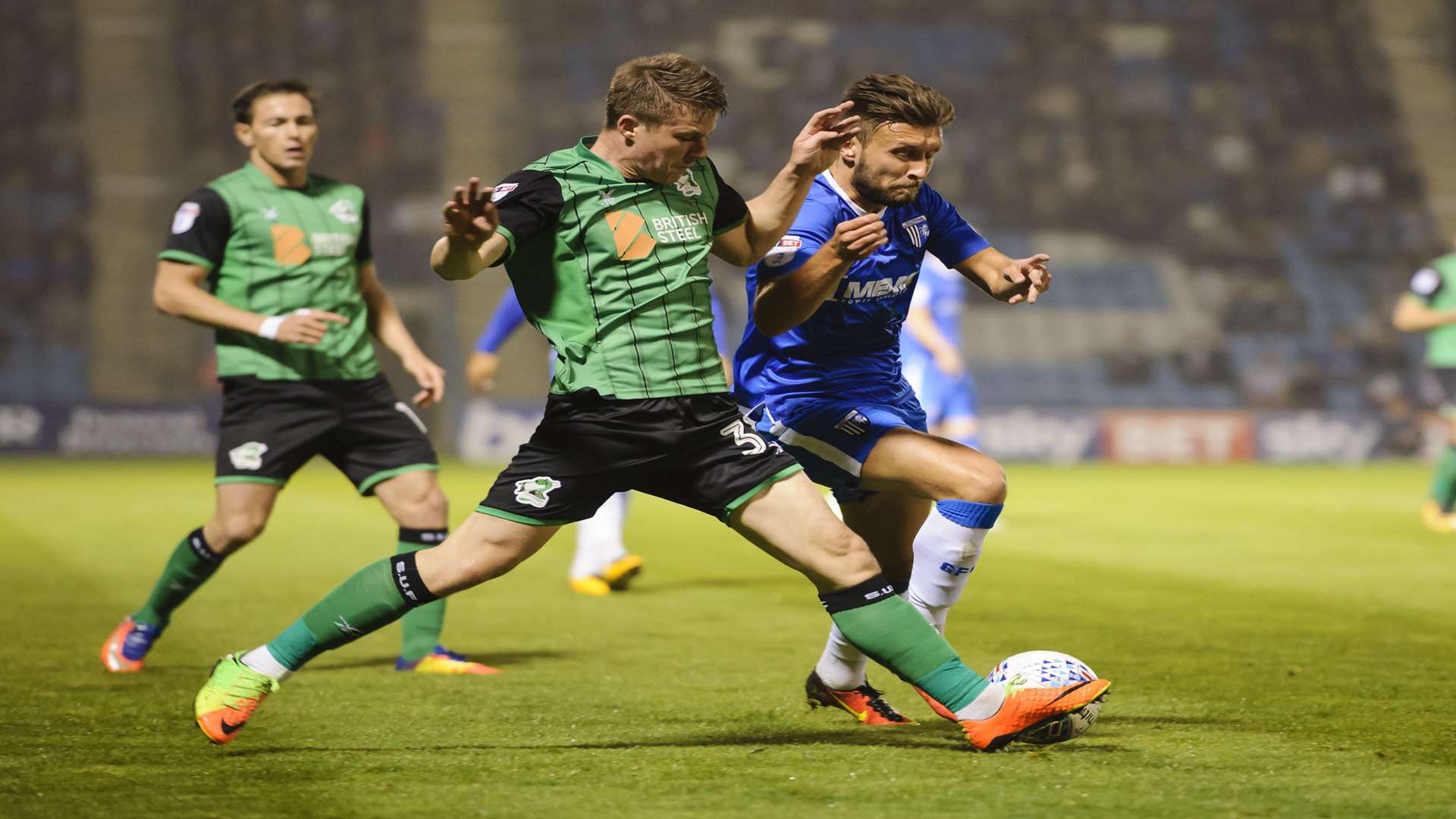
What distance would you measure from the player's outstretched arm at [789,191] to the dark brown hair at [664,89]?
25 centimetres

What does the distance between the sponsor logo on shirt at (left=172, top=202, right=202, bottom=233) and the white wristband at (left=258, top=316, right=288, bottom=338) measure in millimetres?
649

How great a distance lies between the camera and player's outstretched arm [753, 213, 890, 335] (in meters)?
4.43

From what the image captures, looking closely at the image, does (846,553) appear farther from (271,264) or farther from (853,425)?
(271,264)

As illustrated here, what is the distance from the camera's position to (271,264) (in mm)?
6289

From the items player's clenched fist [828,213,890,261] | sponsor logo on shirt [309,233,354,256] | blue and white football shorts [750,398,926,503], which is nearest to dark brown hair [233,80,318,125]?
sponsor logo on shirt [309,233,354,256]

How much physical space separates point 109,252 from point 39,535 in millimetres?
15869

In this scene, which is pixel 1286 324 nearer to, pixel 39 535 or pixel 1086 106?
pixel 1086 106

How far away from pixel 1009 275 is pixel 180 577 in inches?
130

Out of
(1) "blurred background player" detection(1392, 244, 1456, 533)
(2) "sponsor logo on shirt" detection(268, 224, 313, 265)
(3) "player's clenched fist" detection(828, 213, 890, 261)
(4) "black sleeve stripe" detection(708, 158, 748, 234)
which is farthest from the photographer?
(1) "blurred background player" detection(1392, 244, 1456, 533)

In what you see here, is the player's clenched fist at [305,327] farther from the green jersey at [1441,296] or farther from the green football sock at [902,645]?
the green jersey at [1441,296]

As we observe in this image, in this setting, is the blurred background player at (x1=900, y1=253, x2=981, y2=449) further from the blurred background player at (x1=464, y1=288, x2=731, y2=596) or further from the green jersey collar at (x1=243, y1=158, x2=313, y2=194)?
the green jersey collar at (x1=243, y1=158, x2=313, y2=194)

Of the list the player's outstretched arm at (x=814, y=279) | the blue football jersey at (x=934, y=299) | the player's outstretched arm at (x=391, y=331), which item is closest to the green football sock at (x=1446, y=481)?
the blue football jersey at (x=934, y=299)

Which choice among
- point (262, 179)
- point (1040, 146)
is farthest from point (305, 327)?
point (1040, 146)

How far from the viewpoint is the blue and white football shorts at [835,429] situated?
16.7 feet
